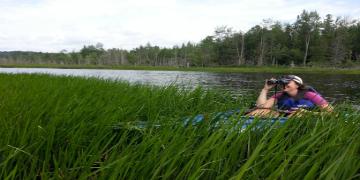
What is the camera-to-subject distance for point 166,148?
2.44 m

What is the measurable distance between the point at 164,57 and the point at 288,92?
119m

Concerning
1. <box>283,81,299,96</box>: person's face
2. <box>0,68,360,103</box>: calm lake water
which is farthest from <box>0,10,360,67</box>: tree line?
<box>283,81,299,96</box>: person's face

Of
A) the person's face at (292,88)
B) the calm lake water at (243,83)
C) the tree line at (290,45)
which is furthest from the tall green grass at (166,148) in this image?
the tree line at (290,45)

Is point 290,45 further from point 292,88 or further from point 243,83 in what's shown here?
point 292,88

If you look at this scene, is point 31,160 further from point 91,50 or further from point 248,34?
point 91,50

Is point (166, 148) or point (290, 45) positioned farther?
point (290, 45)

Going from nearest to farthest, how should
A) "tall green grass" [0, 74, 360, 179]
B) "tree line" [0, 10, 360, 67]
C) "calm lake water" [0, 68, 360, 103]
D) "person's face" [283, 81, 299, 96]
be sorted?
"tall green grass" [0, 74, 360, 179] < "person's face" [283, 81, 299, 96] < "calm lake water" [0, 68, 360, 103] < "tree line" [0, 10, 360, 67]

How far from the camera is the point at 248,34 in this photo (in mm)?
95938

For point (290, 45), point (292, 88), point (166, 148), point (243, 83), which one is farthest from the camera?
point (290, 45)

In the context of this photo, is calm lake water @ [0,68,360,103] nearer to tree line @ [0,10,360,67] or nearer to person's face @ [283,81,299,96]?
person's face @ [283,81,299,96]

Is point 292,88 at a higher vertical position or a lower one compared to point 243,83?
higher

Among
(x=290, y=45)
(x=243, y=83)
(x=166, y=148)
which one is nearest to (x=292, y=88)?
(x=166, y=148)

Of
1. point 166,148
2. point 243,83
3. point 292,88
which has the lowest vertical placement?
point 243,83

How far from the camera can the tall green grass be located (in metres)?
2.14
